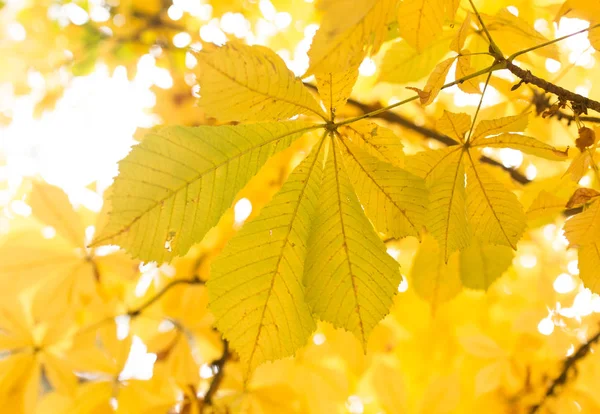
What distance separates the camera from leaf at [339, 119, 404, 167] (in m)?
0.48

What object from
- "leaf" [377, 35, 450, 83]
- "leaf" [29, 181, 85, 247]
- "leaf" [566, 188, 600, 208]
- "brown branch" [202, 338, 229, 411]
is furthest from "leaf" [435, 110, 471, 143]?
"leaf" [29, 181, 85, 247]

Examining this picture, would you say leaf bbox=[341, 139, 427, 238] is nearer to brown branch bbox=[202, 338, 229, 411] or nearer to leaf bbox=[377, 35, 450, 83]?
leaf bbox=[377, 35, 450, 83]

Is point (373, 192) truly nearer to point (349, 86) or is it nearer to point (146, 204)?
point (349, 86)

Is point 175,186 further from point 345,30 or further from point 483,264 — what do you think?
point 483,264

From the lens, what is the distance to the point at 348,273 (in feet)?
1.42

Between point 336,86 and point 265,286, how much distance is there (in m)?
0.21

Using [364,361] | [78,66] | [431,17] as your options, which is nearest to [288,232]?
[431,17]

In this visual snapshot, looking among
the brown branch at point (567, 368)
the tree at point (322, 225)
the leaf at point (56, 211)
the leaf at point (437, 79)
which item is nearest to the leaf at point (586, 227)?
the tree at point (322, 225)

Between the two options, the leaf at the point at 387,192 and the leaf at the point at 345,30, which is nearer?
the leaf at the point at 345,30

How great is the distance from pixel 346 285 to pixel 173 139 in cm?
21

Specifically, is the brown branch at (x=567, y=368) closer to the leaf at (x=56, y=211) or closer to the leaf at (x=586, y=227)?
the leaf at (x=586, y=227)

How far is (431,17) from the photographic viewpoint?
1.30 feet

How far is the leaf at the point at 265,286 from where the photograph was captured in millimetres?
418

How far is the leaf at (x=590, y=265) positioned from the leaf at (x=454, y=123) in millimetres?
183
